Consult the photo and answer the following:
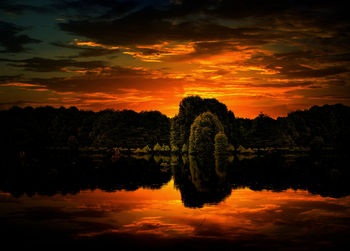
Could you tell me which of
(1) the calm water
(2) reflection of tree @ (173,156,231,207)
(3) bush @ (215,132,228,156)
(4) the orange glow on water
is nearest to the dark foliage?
(3) bush @ (215,132,228,156)

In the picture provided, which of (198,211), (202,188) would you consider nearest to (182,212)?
(198,211)

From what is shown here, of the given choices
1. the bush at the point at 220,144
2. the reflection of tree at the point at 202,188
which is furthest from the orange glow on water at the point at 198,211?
the bush at the point at 220,144

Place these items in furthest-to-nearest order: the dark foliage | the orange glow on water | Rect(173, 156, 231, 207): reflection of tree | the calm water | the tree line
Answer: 1. the dark foliage
2. the tree line
3. Rect(173, 156, 231, 207): reflection of tree
4. the orange glow on water
5. the calm water

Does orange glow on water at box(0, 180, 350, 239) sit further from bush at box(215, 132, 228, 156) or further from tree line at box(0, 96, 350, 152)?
tree line at box(0, 96, 350, 152)

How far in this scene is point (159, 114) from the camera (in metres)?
150

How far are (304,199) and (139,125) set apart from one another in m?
121

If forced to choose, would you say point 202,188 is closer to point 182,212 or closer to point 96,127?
point 182,212

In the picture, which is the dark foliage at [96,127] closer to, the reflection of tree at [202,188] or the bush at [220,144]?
the bush at [220,144]

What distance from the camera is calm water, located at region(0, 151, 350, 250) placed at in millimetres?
15914

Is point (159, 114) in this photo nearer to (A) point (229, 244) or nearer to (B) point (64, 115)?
(B) point (64, 115)

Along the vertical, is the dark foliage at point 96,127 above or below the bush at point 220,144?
above

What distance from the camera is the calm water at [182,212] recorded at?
1591 cm

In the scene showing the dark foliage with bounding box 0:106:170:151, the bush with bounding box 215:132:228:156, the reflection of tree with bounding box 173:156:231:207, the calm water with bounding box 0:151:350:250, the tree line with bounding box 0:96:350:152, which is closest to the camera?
the calm water with bounding box 0:151:350:250

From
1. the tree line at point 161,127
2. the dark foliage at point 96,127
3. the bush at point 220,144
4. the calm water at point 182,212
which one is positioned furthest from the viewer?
the dark foliage at point 96,127
